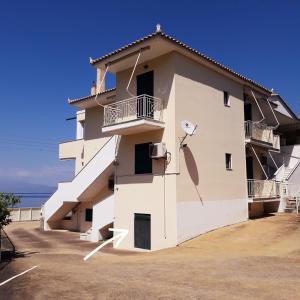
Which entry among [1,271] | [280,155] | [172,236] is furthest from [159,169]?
[280,155]

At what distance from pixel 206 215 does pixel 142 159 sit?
412 cm

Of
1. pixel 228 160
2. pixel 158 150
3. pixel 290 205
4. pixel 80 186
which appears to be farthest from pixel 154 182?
pixel 290 205

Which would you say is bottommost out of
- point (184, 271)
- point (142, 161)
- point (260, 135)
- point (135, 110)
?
point (184, 271)

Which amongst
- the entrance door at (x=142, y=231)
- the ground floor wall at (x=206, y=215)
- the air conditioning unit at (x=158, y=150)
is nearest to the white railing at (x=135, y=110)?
the air conditioning unit at (x=158, y=150)

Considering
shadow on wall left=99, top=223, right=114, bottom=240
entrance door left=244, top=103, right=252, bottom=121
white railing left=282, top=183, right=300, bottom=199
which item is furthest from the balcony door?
white railing left=282, top=183, right=300, bottom=199

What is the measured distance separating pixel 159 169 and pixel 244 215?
258 inches

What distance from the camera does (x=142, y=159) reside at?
17.7 metres

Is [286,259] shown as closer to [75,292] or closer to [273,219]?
[75,292]

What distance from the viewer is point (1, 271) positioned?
11.6 metres

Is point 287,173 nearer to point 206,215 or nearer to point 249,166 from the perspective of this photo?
point 249,166

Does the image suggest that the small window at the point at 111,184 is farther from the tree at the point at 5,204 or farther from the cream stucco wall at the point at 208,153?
the tree at the point at 5,204

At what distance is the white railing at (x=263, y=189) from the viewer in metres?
21.0

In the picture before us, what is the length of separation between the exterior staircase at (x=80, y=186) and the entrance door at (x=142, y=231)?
3.94 metres

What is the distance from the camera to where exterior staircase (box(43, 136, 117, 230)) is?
66.6 feet
